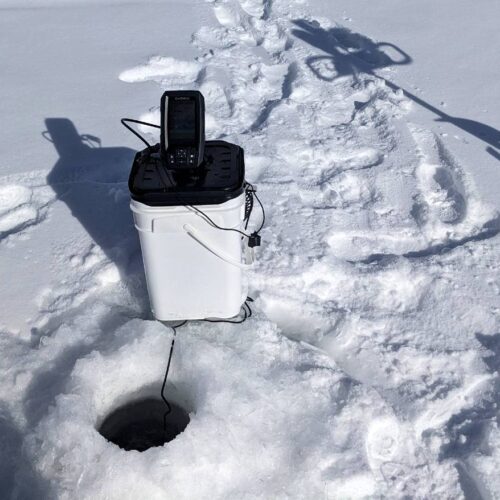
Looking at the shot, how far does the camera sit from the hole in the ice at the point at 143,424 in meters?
2.00

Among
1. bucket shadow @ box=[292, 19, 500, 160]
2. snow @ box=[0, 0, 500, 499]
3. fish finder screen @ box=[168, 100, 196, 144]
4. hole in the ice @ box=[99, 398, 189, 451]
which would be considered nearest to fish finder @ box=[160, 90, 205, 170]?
fish finder screen @ box=[168, 100, 196, 144]

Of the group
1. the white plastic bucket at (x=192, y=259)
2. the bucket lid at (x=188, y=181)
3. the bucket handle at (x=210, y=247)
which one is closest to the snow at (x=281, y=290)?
the white plastic bucket at (x=192, y=259)

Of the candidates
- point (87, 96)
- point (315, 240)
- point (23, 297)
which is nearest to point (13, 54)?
point (87, 96)

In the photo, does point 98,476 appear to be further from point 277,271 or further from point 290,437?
point 277,271

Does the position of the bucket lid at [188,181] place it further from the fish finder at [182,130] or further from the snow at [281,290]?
the snow at [281,290]

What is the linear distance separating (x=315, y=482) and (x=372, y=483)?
0.61 ft

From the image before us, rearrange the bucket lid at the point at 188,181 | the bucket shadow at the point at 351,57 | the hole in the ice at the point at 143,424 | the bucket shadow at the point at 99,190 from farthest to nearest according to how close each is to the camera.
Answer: the bucket shadow at the point at 351,57
the bucket shadow at the point at 99,190
the hole in the ice at the point at 143,424
the bucket lid at the point at 188,181

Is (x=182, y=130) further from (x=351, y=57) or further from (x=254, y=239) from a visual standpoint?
(x=351, y=57)

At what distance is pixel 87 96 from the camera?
12.0 feet

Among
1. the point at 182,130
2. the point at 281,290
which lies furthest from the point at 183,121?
the point at 281,290

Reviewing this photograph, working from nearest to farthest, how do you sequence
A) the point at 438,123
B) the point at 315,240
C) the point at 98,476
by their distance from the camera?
the point at 98,476, the point at 315,240, the point at 438,123

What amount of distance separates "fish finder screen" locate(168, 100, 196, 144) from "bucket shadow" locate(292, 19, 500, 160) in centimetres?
207

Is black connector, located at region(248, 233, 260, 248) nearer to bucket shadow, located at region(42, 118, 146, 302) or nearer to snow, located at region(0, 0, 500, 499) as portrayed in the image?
snow, located at region(0, 0, 500, 499)

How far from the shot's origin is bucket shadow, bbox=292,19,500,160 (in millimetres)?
3543
